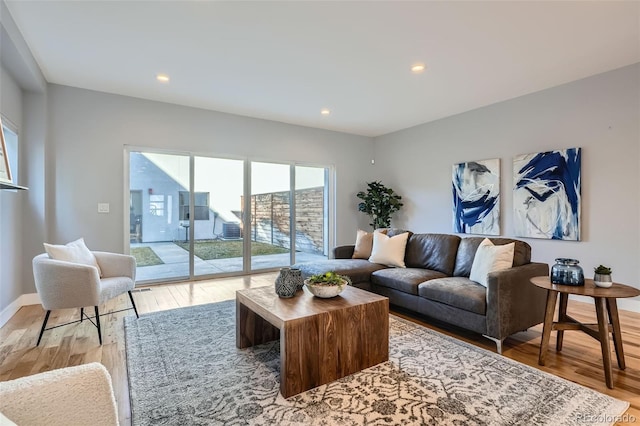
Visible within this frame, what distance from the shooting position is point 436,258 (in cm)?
352

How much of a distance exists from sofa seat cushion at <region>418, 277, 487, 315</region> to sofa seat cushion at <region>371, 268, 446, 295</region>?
0.39ft

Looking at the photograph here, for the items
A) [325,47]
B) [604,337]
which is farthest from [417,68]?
[604,337]

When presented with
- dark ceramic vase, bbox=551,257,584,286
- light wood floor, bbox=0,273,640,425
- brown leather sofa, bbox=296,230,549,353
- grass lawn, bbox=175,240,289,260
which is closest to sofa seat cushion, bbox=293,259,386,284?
brown leather sofa, bbox=296,230,549,353

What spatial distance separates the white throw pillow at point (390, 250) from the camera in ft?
12.3

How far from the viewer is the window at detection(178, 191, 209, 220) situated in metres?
4.79

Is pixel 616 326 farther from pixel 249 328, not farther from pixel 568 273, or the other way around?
pixel 249 328

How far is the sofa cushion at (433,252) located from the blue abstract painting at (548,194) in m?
1.41

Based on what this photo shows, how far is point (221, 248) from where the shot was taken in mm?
5180

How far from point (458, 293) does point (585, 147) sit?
8.97ft

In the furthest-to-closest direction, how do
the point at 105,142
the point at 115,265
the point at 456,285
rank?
the point at 105,142 → the point at 115,265 → the point at 456,285

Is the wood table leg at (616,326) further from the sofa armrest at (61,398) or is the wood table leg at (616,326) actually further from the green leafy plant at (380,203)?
the green leafy plant at (380,203)

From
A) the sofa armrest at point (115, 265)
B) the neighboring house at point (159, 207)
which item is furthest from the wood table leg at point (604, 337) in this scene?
the neighboring house at point (159, 207)

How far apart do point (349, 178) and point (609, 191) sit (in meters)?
4.02

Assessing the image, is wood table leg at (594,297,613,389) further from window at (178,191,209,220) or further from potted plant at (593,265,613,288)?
window at (178,191,209,220)
